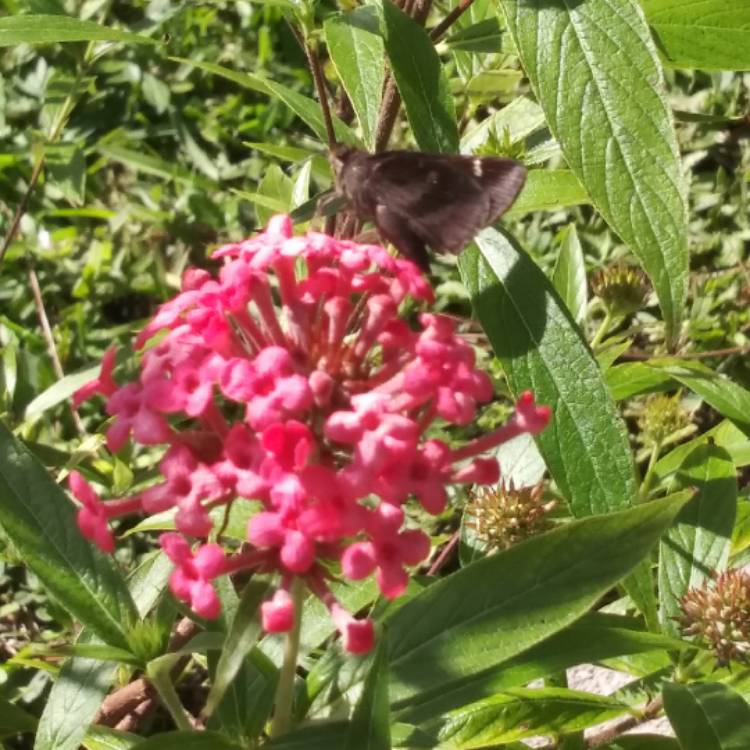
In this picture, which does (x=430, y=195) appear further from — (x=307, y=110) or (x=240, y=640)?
(x=240, y=640)

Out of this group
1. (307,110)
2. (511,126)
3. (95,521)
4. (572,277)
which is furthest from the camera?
(572,277)

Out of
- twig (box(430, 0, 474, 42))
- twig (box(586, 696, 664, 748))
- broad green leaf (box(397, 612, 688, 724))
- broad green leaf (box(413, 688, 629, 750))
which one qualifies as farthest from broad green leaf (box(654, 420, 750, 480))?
→ twig (box(430, 0, 474, 42))

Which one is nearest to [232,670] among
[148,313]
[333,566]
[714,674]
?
[333,566]

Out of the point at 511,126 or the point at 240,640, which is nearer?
the point at 240,640

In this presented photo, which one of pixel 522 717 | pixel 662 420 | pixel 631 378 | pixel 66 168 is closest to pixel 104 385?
pixel 522 717

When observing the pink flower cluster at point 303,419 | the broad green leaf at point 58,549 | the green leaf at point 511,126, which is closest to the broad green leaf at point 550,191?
the green leaf at point 511,126

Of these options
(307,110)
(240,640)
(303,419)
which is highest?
(307,110)

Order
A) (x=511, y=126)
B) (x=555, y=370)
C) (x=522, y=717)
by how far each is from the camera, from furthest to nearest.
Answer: (x=511, y=126) < (x=522, y=717) < (x=555, y=370)
